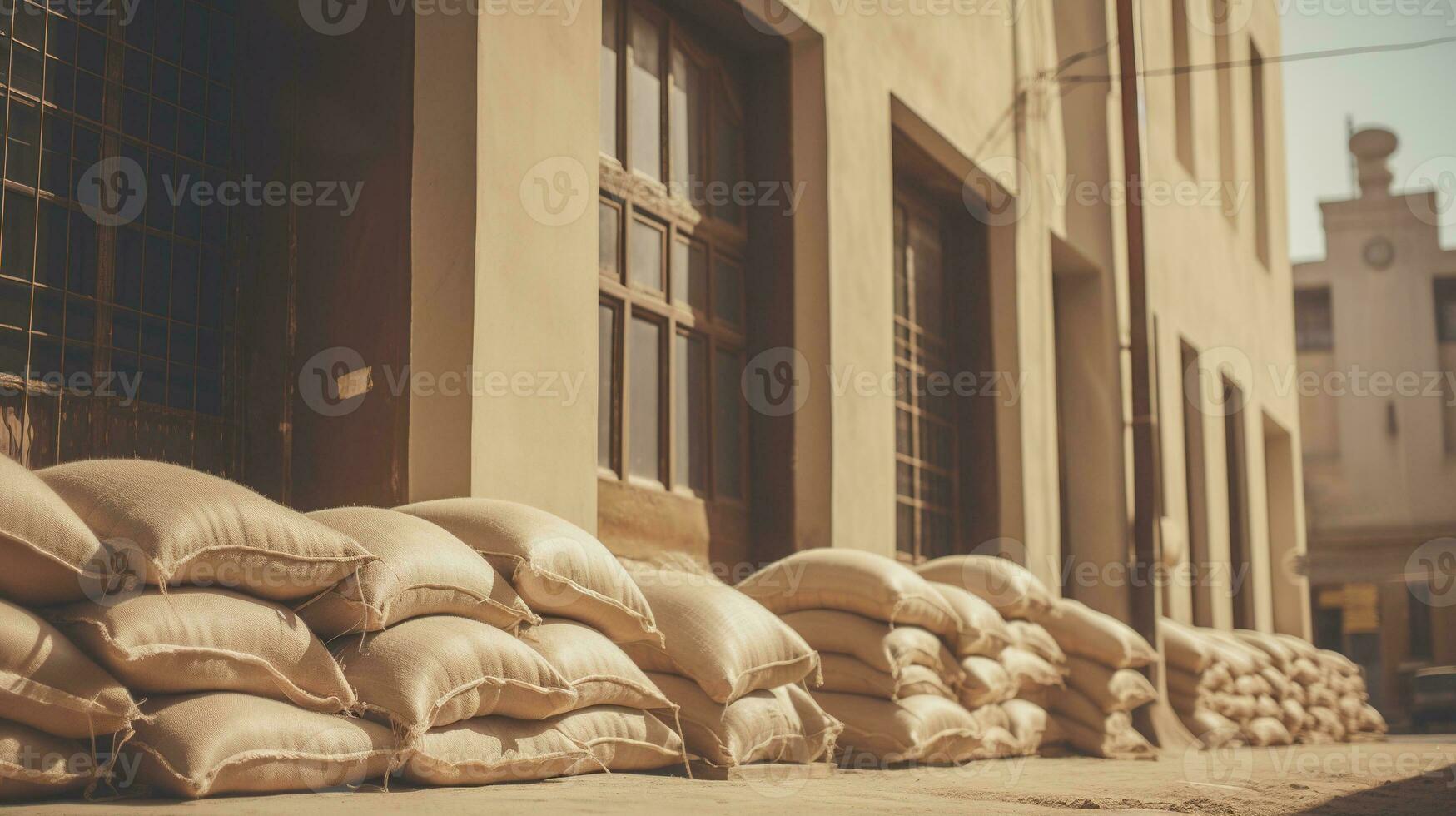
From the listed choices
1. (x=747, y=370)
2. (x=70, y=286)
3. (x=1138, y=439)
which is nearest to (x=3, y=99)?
(x=70, y=286)

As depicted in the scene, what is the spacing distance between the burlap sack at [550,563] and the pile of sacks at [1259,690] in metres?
6.07

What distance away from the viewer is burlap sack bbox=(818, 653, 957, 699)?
522 centimetres

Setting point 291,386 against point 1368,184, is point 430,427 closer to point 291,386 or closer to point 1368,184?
point 291,386

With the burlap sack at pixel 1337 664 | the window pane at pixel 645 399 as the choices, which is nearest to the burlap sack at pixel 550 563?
the window pane at pixel 645 399

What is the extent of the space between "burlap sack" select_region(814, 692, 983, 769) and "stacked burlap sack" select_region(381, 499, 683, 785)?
4.40 feet

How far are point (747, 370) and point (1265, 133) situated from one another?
12.2 metres

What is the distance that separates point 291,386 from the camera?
15.2ft

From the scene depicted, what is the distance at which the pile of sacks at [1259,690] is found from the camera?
9.24m

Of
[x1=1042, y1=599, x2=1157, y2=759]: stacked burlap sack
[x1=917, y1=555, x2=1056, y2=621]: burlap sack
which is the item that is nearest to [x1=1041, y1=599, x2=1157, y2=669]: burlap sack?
[x1=1042, y1=599, x2=1157, y2=759]: stacked burlap sack

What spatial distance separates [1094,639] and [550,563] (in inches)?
165

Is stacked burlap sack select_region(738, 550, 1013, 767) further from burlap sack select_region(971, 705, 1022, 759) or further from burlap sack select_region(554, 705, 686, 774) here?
burlap sack select_region(554, 705, 686, 774)

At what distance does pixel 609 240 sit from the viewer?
5918mm

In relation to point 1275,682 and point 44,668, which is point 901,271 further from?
point 44,668

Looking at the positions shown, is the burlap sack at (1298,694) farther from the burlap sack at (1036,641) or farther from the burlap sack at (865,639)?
the burlap sack at (865,639)
